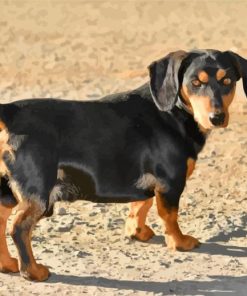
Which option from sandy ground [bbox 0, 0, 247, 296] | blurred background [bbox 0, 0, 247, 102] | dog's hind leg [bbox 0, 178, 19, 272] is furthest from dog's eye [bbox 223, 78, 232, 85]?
blurred background [bbox 0, 0, 247, 102]

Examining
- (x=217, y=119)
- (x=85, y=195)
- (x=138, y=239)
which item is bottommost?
(x=138, y=239)

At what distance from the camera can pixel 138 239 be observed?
673 cm

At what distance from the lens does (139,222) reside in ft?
21.9

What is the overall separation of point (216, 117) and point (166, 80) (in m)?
0.53

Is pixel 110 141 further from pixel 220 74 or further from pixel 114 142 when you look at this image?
pixel 220 74

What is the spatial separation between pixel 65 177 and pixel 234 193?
258 cm

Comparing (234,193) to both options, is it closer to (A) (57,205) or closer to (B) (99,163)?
(A) (57,205)

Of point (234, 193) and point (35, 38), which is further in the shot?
point (35, 38)

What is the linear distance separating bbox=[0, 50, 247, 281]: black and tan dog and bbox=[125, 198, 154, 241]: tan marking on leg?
39 cm

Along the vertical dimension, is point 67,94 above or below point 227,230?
above

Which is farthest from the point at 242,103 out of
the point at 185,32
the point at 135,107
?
the point at 185,32

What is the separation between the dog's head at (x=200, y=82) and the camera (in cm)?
573

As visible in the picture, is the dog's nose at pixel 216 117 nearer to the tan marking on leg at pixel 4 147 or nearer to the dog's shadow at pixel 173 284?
the dog's shadow at pixel 173 284

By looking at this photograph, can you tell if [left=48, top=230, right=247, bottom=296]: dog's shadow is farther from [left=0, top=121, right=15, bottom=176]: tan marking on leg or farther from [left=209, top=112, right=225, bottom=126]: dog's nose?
[left=209, top=112, right=225, bottom=126]: dog's nose
